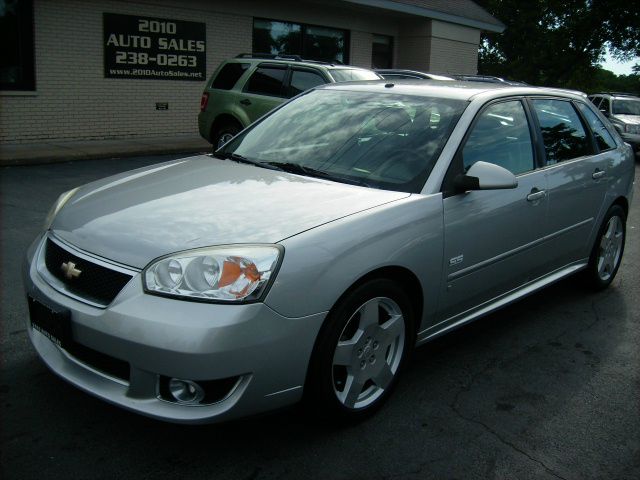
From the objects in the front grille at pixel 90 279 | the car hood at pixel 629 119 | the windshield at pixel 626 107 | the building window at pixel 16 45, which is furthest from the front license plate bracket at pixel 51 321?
the windshield at pixel 626 107

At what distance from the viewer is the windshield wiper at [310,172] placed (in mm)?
3670

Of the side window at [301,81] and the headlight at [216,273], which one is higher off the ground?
the side window at [301,81]

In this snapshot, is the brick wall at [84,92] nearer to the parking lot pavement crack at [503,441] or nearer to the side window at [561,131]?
the side window at [561,131]

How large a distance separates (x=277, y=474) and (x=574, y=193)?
10.0 ft

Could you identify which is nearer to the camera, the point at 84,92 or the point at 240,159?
the point at 240,159

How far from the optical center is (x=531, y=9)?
38000 mm

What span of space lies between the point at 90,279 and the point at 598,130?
422cm

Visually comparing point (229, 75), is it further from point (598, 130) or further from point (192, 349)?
point (192, 349)

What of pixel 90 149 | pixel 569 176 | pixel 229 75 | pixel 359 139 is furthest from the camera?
pixel 90 149

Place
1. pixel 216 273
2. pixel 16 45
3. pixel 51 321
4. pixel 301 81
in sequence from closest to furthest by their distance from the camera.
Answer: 1. pixel 216 273
2. pixel 51 321
3. pixel 301 81
4. pixel 16 45

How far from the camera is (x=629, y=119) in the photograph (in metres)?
17.5

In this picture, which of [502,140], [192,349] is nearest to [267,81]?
[502,140]

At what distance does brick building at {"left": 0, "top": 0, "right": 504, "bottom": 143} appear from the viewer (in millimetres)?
12328

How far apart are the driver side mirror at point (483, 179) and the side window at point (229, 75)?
849 cm
